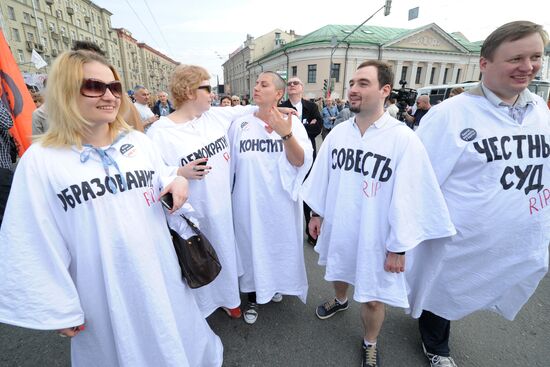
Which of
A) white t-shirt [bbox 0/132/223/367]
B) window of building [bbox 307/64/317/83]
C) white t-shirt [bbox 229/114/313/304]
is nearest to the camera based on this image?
white t-shirt [bbox 0/132/223/367]

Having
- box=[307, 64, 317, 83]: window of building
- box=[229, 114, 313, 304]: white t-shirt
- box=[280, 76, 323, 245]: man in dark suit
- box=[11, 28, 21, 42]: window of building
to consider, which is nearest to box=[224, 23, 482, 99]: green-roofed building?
box=[307, 64, 317, 83]: window of building

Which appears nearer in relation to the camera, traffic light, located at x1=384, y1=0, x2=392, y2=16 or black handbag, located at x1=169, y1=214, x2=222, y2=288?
black handbag, located at x1=169, y1=214, x2=222, y2=288

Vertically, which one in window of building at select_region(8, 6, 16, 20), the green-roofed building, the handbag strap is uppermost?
window of building at select_region(8, 6, 16, 20)

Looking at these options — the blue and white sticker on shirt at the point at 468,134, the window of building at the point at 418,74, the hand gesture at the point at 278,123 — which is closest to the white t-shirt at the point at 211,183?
the hand gesture at the point at 278,123

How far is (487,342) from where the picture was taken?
91.1 inches

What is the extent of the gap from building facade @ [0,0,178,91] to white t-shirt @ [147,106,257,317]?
13.2 m

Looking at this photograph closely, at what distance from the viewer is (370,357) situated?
2.09 metres

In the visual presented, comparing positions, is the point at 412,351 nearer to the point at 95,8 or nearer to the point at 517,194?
the point at 517,194

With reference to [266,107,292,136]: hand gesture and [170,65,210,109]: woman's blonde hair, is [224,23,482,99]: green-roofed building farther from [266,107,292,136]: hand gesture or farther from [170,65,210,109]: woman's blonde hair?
[266,107,292,136]: hand gesture

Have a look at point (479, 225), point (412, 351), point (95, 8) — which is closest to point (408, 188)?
point (479, 225)

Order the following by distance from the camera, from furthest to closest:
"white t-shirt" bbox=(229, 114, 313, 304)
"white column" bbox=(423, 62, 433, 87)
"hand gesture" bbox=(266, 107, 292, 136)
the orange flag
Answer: "white column" bbox=(423, 62, 433, 87), the orange flag, "white t-shirt" bbox=(229, 114, 313, 304), "hand gesture" bbox=(266, 107, 292, 136)

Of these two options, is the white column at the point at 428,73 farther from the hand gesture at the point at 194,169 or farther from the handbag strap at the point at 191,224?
the handbag strap at the point at 191,224

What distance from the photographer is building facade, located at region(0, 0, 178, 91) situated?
33.3 metres

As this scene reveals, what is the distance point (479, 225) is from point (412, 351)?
1.21 metres
